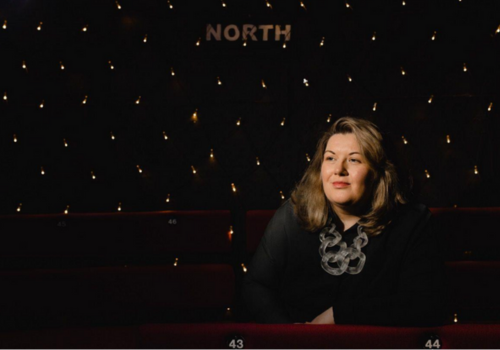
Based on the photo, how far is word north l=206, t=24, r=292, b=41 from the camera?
2.20m

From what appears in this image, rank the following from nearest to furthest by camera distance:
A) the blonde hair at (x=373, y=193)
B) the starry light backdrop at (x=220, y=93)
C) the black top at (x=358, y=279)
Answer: the black top at (x=358, y=279)
the blonde hair at (x=373, y=193)
the starry light backdrop at (x=220, y=93)

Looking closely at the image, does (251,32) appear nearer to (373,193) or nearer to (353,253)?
(373,193)

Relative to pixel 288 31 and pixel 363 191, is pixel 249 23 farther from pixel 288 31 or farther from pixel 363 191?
pixel 363 191

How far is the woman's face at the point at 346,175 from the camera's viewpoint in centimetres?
135

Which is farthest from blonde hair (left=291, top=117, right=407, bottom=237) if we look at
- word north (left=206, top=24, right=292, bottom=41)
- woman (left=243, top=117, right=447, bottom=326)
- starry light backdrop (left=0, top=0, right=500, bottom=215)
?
word north (left=206, top=24, right=292, bottom=41)

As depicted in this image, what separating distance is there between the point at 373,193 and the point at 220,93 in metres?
1.14

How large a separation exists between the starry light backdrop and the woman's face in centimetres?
85

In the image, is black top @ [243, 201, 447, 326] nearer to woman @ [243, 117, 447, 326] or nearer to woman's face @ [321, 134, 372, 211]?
woman @ [243, 117, 447, 326]

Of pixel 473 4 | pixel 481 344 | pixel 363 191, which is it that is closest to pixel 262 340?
pixel 481 344

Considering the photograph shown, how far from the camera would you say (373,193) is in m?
1.44

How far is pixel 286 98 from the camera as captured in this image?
2.23 metres

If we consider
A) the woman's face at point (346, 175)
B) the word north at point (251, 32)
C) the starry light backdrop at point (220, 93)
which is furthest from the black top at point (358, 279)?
the word north at point (251, 32)

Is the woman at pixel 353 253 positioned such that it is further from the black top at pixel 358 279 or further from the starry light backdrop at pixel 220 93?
the starry light backdrop at pixel 220 93

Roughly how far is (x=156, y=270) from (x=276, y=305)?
2.81ft
